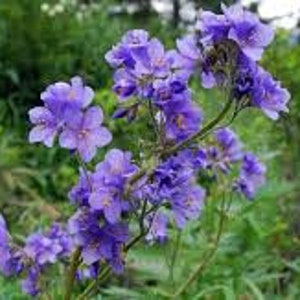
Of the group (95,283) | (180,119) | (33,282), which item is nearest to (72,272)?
(95,283)

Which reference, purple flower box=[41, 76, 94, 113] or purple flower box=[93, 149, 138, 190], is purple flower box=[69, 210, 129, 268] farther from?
purple flower box=[41, 76, 94, 113]

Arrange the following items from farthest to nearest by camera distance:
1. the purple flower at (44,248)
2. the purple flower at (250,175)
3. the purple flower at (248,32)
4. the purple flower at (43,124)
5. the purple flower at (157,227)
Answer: the purple flower at (250,175), the purple flower at (44,248), the purple flower at (157,227), the purple flower at (43,124), the purple flower at (248,32)

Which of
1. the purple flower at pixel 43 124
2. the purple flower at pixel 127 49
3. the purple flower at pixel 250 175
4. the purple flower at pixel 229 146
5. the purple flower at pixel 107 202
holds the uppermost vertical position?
the purple flower at pixel 127 49

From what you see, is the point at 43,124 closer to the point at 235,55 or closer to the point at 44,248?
the point at 235,55

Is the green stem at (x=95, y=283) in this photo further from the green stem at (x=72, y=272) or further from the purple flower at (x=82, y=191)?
the purple flower at (x=82, y=191)

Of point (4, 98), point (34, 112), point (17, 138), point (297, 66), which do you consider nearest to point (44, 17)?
point (4, 98)

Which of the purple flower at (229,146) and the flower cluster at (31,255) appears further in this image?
the purple flower at (229,146)

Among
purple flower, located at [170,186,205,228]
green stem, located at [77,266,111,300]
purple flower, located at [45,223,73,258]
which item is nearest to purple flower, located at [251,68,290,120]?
purple flower, located at [170,186,205,228]

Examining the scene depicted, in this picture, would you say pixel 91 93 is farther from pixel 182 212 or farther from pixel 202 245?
pixel 202 245

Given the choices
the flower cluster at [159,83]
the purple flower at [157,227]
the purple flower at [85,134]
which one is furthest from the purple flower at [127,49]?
the purple flower at [157,227]
